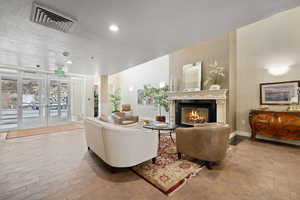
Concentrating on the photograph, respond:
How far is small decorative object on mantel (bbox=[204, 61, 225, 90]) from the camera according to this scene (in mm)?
4141

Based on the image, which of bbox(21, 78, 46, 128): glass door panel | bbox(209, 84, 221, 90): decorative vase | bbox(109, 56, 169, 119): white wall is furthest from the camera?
bbox(109, 56, 169, 119): white wall

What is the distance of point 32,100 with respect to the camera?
5.66 metres

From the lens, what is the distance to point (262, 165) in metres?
2.39

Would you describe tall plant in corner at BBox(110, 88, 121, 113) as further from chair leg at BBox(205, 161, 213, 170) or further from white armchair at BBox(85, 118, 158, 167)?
chair leg at BBox(205, 161, 213, 170)

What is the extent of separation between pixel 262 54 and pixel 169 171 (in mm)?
4554

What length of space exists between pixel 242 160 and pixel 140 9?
3.28 metres

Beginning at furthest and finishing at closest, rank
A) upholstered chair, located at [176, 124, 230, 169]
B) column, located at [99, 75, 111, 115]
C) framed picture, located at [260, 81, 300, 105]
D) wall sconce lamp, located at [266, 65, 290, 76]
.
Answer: column, located at [99, 75, 111, 115]
wall sconce lamp, located at [266, 65, 290, 76]
framed picture, located at [260, 81, 300, 105]
upholstered chair, located at [176, 124, 230, 169]

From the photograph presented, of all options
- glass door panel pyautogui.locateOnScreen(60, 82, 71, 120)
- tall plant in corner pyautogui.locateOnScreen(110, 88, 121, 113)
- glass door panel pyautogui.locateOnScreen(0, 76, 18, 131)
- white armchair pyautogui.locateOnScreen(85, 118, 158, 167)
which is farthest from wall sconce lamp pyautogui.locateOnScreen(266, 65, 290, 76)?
glass door panel pyautogui.locateOnScreen(0, 76, 18, 131)

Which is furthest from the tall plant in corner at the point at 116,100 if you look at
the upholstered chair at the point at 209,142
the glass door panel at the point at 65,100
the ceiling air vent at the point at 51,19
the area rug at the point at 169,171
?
the upholstered chair at the point at 209,142

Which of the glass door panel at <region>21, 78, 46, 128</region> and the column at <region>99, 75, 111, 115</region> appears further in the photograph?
the column at <region>99, 75, 111, 115</region>

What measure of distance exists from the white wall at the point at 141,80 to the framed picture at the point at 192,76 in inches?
57.0

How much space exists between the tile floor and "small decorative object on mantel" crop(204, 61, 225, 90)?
2047 millimetres

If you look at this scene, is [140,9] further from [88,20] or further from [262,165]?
[262,165]

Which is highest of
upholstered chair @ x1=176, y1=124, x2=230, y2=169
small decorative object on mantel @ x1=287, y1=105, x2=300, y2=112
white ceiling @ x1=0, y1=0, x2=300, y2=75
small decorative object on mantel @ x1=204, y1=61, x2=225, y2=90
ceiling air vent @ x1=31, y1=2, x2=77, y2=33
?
white ceiling @ x1=0, y1=0, x2=300, y2=75
